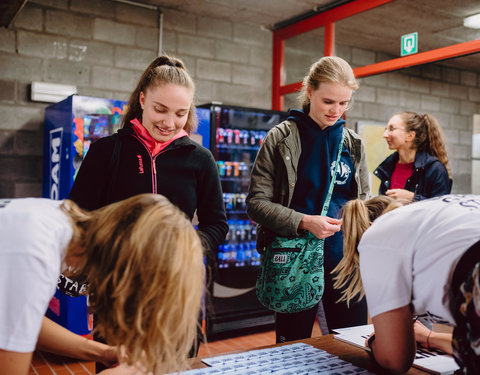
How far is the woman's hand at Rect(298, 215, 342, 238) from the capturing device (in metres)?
1.89

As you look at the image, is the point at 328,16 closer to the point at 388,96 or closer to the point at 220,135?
the point at 388,96

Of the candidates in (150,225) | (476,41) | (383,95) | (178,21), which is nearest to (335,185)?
(150,225)

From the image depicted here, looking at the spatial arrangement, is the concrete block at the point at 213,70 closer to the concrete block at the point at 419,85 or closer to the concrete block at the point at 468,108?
the concrete block at the point at 419,85

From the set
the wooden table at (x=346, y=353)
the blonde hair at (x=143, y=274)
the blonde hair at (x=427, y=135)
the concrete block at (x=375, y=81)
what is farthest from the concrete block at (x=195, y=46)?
the blonde hair at (x=143, y=274)

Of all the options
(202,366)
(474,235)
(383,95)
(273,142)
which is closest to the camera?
(474,235)

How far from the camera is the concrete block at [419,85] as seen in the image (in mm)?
5949

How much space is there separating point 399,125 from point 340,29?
6.60 ft

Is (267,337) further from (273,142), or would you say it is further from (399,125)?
(273,142)

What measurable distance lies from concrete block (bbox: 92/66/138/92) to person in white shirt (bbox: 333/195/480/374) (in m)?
3.80

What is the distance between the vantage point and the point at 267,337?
14.1 feet

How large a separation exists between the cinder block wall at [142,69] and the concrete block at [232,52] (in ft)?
0.04

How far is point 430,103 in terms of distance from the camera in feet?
19.8

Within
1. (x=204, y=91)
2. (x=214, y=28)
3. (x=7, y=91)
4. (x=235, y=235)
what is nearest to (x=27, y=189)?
(x=7, y=91)

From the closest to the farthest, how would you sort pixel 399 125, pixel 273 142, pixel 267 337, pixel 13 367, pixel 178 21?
pixel 13 367 → pixel 273 142 → pixel 399 125 → pixel 267 337 → pixel 178 21
